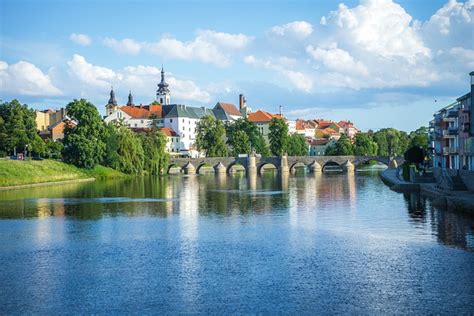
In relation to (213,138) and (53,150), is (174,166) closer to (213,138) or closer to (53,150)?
(213,138)

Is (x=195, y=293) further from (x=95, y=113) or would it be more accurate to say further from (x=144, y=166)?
(x=144, y=166)

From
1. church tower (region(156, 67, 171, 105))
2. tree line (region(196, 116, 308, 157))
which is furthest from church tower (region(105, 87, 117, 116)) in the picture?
tree line (region(196, 116, 308, 157))

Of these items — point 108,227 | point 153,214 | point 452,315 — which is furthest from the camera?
point 153,214

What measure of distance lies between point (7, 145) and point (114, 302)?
3019 inches

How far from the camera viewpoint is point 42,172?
275 ft

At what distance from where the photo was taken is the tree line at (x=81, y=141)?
90062 millimetres

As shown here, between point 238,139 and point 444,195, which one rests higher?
point 238,139

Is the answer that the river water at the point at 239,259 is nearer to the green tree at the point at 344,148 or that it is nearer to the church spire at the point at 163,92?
the green tree at the point at 344,148

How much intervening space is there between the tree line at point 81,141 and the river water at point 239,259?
44327 millimetres

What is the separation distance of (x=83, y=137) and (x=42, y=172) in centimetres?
1090

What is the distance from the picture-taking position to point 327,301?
20.2 metres

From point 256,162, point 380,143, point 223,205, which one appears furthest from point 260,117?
point 223,205

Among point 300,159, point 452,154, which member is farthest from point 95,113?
point 452,154

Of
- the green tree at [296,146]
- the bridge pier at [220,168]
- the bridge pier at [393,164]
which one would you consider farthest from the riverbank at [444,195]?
the green tree at [296,146]
